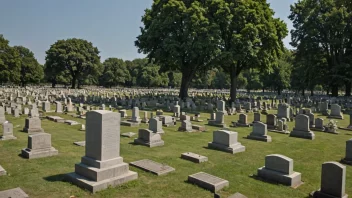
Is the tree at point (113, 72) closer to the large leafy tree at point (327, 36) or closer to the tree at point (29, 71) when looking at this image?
the tree at point (29, 71)

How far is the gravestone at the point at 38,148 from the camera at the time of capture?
347 inches

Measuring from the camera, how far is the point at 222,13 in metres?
28.0

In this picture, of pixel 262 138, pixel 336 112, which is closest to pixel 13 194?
pixel 262 138

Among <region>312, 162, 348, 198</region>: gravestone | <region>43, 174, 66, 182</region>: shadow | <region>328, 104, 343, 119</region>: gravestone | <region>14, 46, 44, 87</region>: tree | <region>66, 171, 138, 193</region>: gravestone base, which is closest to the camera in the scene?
<region>312, 162, 348, 198</region>: gravestone

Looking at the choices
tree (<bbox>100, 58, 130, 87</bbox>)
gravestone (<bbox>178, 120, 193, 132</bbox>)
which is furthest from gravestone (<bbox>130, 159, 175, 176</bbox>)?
tree (<bbox>100, 58, 130, 87</bbox>)

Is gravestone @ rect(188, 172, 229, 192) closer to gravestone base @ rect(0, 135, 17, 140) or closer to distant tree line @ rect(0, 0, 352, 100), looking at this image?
gravestone base @ rect(0, 135, 17, 140)

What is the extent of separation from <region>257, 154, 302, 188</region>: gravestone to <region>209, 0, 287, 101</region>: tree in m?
20.0

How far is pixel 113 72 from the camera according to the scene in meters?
83.0

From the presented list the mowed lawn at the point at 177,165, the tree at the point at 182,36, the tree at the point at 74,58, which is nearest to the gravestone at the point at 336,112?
the mowed lawn at the point at 177,165

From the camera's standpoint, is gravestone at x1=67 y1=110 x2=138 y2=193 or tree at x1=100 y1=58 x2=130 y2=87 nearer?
gravestone at x1=67 y1=110 x2=138 y2=193

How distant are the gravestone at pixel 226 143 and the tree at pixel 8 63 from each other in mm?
57451

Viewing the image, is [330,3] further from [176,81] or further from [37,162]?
[176,81]

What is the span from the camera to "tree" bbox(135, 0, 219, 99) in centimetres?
2684

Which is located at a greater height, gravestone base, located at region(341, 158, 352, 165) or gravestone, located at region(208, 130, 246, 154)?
gravestone, located at region(208, 130, 246, 154)
